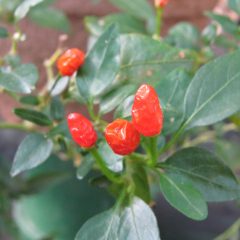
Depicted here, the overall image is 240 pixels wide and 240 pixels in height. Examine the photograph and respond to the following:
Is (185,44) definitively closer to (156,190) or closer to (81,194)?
(81,194)

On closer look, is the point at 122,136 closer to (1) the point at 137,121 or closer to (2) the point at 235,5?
(1) the point at 137,121

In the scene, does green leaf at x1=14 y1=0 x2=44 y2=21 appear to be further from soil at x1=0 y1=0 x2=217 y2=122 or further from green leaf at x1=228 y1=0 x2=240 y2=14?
soil at x1=0 y1=0 x2=217 y2=122

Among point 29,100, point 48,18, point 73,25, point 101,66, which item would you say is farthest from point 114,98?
point 73,25

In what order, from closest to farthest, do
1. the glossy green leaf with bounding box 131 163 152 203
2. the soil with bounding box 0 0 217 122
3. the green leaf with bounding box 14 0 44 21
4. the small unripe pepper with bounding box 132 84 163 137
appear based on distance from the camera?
the small unripe pepper with bounding box 132 84 163 137 < the glossy green leaf with bounding box 131 163 152 203 < the green leaf with bounding box 14 0 44 21 < the soil with bounding box 0 0 217 122

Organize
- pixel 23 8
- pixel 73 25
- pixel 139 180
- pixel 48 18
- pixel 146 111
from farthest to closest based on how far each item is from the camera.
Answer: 1. pixel 73 25
2. pixel 48 18
3. pixel 23 8
4. pixel 139 180
5. pixel 146 111

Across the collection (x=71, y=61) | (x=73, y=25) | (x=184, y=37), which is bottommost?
(x=73, y=25)

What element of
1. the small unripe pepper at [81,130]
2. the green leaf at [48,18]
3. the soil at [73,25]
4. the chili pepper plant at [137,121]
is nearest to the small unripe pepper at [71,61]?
the chili pepper plant at [137,121]

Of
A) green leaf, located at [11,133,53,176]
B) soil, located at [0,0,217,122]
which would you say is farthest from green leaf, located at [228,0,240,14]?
soil, located at [0,0,217,122]

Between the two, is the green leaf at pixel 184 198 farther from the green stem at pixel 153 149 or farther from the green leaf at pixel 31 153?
the green leaf at pixel 31 153
